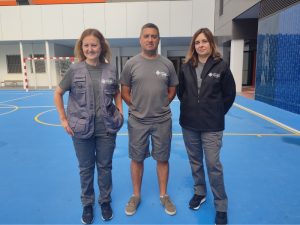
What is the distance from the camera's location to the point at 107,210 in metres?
2.57

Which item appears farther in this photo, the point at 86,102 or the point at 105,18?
the point at 105,18

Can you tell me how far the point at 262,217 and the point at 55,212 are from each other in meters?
2.12

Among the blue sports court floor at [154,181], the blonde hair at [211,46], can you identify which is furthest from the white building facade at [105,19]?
the blonde hair at [211,46]

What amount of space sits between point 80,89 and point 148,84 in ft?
2.08

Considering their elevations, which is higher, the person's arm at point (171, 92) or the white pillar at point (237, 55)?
the white pillar at point (237, 55)

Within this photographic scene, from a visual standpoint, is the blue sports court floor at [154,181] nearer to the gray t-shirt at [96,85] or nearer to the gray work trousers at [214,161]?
the gray work trousers at [214,161]

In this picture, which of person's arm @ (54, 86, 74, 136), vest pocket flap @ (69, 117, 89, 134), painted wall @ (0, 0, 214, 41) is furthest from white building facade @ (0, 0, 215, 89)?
vest pocket flap @ (69, 117, 89, 134)

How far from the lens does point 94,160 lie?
2.54 m

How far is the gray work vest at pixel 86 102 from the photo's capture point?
7.67 feet

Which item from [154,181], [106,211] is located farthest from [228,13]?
[106,211]

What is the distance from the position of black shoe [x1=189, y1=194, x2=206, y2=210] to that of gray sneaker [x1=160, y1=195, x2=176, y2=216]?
20cm

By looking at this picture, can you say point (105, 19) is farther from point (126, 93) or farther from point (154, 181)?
point (126, 93)

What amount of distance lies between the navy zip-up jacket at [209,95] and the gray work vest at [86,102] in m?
0.74

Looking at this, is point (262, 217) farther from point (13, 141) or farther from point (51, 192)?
point (13, 141)
